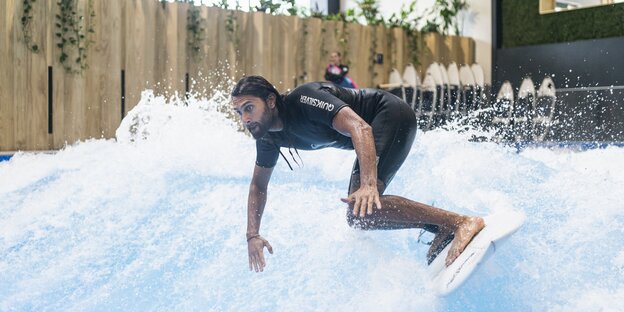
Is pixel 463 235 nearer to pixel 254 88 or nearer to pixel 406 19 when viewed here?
pixel 254 88

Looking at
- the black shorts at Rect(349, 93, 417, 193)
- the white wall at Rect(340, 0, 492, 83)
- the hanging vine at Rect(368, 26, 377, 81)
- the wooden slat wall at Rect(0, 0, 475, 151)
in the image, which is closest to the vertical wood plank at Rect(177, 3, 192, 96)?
the wooden slat wall at Rect(0, 0, 475, 151)

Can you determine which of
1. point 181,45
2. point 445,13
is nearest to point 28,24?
point 181,45

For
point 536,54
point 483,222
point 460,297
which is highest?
point 536,54

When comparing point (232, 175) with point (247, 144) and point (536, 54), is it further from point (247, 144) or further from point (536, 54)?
point (536, 54)

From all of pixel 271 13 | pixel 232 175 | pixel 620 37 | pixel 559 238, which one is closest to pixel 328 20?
pixel 271 13

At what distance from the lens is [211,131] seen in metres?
7.13

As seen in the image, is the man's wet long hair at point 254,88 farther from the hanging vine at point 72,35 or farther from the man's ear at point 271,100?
the hanging vine at point 72,35

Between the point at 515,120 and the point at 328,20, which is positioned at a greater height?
the point at 328,20

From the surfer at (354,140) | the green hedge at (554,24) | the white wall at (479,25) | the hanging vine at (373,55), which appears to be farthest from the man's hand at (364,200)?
the white wall at (479,25)

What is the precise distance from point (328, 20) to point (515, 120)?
315 centimetres

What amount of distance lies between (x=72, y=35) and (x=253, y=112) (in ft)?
20.2

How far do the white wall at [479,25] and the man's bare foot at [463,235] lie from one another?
987 cm

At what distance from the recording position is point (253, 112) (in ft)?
9.89

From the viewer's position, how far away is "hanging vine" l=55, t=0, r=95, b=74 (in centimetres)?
838
